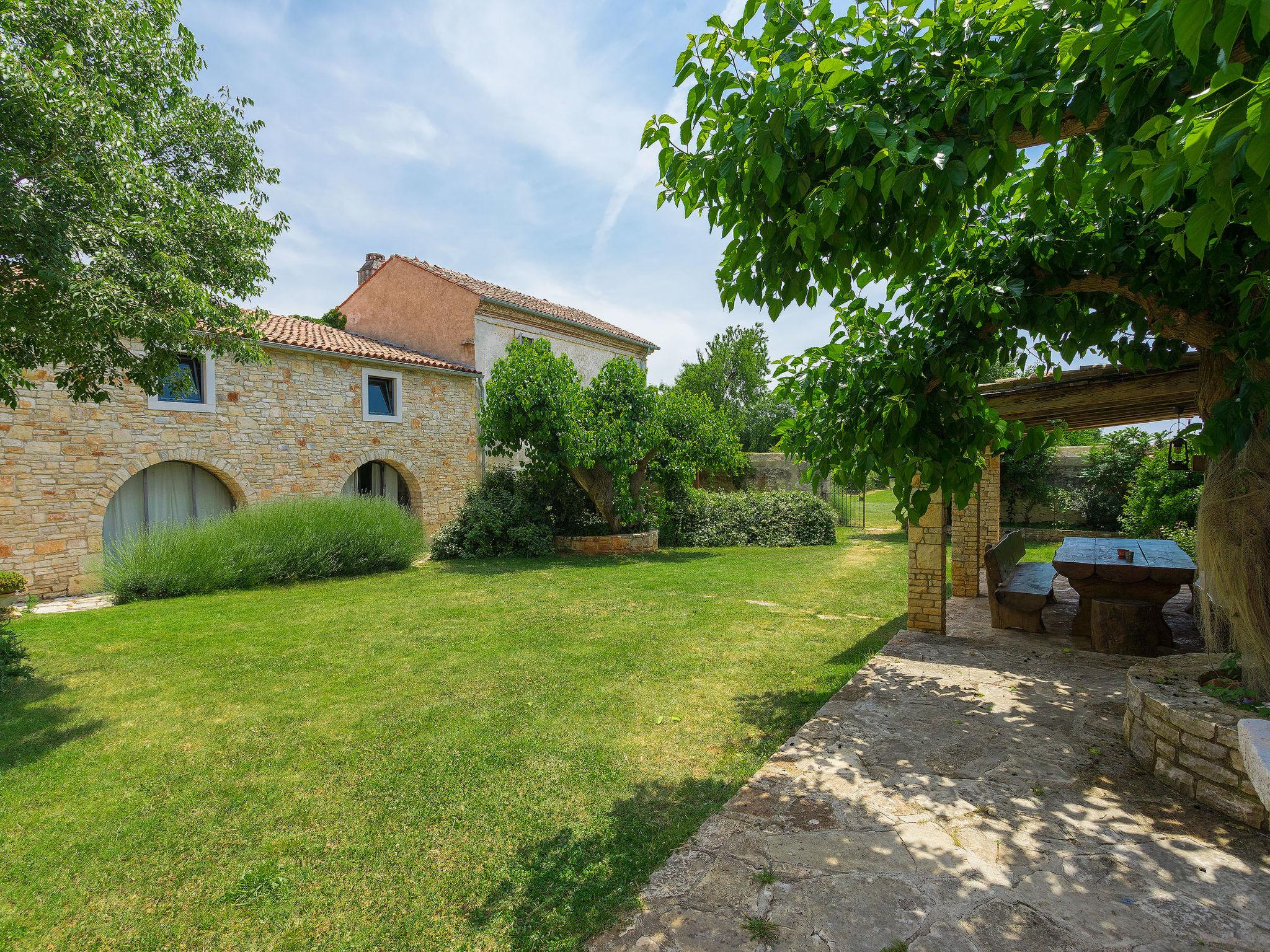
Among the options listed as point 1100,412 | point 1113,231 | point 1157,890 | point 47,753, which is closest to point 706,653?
point 1157,890

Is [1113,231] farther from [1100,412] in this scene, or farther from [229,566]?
[229,566]

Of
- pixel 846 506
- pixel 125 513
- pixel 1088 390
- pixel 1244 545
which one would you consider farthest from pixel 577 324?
pixel 1244 545

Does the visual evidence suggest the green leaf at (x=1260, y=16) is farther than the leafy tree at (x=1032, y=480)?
No

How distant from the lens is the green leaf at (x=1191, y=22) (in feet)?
3.71

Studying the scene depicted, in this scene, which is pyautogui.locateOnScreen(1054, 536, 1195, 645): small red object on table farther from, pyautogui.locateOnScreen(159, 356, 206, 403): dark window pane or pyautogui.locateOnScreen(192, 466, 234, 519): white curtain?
pyautogui.locateOnScreen(192, 466, 234, 519): white curtain

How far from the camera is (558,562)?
12320mm

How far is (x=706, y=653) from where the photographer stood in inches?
229

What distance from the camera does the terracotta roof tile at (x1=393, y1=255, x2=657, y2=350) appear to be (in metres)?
16.5

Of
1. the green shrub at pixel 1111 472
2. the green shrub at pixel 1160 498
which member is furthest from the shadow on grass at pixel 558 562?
the green shrub at pixel 1111 472

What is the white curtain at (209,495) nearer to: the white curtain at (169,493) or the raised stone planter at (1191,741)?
the white curtain at (169,493)

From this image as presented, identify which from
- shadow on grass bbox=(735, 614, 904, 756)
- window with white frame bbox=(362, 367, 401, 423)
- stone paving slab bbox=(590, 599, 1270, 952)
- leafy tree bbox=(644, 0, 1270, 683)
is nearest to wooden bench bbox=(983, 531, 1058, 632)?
shadow on grass bbox=(735, 614, 904, 756)

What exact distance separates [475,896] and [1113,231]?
448 cm

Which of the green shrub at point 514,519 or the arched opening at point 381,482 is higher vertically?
the arched opening at point 381,482

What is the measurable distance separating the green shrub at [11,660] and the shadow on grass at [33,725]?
0.13 meters
